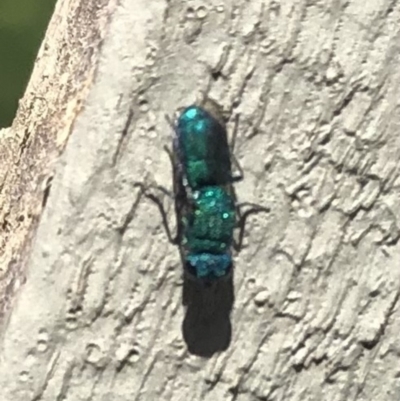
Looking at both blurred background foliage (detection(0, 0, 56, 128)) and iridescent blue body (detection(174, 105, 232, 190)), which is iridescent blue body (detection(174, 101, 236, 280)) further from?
blurred background foliage (detection(0, 0, 56, 128))

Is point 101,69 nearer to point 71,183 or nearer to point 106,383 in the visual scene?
point 71,183

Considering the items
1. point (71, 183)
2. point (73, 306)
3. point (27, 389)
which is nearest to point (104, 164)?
point (71, 183)

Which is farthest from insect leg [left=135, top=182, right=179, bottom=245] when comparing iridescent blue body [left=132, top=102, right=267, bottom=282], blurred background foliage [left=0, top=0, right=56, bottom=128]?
blurred background foliage [left=0, top=0, right=56, bottom=128]

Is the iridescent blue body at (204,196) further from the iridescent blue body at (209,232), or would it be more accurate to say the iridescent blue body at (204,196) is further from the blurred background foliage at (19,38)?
the blurred background foliage at (19,38)

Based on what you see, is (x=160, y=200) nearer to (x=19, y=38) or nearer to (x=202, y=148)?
(x=202, y=148)

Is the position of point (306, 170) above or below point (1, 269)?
above

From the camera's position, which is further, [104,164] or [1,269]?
[1,269]

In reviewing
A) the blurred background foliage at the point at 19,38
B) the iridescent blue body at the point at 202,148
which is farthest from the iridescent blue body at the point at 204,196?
the blurred background foliage at the point at 19,38
